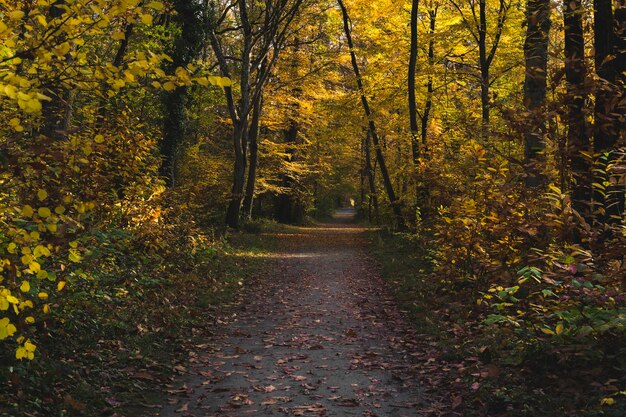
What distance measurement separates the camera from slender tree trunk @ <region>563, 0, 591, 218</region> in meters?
5.80

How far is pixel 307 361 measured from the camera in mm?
6809

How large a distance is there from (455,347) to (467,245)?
3047 millimetres

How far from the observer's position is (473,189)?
35.0 ft

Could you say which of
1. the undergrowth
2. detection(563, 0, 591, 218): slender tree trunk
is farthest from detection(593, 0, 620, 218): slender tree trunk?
the undergrowth

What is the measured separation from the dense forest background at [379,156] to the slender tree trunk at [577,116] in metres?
0.03

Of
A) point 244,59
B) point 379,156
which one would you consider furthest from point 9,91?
point 379,156

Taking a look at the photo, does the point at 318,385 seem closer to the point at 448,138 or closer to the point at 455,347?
the point at 455,347

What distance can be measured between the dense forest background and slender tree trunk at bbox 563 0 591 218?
0.03 metres

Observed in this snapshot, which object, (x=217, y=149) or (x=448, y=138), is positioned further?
(x=217, y=149)

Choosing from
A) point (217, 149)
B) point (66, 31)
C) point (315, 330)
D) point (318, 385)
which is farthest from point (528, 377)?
point (217, 149)

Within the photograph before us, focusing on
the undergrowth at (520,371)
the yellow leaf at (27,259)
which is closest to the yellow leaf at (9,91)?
the yellow leaf at (27,259)

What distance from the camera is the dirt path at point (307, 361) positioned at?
529 cm

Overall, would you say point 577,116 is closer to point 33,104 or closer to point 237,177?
point 33,104

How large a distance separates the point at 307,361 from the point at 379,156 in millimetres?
16987
